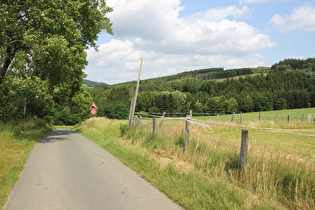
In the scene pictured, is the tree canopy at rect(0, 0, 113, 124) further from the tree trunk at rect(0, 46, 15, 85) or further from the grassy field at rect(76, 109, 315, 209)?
the grassy field at rect(76, 109, 315, 209)

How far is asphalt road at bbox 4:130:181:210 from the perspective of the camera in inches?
173

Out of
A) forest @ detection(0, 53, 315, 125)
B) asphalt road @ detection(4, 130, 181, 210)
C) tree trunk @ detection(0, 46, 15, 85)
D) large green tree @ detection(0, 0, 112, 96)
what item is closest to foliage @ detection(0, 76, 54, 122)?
tree trunk @ detection(0, 46, 15, 85)

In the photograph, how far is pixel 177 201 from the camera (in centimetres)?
454

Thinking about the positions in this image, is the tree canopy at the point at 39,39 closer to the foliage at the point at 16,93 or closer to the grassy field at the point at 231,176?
the foliage at the point at 16,93

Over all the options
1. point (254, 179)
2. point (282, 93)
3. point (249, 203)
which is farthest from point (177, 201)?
point (282, 93)

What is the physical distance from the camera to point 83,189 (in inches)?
209

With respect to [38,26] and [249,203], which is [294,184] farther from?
[38,26]

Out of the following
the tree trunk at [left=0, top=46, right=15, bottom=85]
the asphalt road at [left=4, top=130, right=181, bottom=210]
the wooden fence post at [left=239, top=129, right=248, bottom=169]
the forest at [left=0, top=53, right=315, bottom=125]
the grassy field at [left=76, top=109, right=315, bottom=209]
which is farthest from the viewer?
the forest at [left=0, top=53, right=315, bottom=125]

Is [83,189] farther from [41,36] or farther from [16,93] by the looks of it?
[16,93]

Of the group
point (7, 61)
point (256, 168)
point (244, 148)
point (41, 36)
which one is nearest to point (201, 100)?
point (7, 61)

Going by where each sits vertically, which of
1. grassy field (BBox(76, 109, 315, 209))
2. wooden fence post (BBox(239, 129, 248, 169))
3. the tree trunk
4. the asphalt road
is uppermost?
the tree trunk

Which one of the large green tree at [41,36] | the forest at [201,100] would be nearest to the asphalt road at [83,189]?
the large green tree at [41,36]

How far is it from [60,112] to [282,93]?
105654 millimetres

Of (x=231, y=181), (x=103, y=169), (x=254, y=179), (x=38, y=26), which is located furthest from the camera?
(x=38, y=26)
